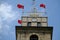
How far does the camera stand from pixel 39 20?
1858 inches

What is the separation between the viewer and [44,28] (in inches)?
1654

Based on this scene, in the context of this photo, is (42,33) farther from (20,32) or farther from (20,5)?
(20,5)

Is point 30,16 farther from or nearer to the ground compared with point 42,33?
farther from the ground

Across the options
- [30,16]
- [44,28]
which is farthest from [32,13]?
[44,28]

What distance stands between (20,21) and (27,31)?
202 inches

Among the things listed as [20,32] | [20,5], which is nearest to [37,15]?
[20,5]

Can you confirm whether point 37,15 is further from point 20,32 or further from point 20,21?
point 20,32

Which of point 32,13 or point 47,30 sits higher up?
point 32,13

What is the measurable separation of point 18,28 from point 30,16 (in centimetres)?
607

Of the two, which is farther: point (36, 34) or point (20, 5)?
point (20, 5)

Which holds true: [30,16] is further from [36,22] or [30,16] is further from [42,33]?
[42,33]

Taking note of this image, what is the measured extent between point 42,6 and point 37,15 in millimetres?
2517

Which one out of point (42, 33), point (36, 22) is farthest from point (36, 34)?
point (36, 22)

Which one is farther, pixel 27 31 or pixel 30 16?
pixel 30 16
